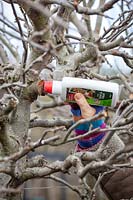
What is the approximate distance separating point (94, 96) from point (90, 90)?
2 centimetres

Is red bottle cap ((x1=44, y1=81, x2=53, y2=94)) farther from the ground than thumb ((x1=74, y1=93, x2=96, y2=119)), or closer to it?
farther from the ground

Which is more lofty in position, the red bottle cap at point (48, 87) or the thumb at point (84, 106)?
the red bottle cap at point (48, 87)

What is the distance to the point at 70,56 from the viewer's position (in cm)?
162

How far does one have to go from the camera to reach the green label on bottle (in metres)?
1.25

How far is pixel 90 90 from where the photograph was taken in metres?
1.25

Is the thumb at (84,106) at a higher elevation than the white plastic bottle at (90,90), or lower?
lower

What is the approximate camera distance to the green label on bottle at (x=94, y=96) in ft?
4.10

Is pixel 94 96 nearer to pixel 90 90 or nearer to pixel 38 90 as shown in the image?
pixel 90 90

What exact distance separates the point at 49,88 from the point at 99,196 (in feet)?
2.38

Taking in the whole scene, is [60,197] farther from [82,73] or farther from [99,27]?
[82,73]

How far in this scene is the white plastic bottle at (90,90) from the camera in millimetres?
1244

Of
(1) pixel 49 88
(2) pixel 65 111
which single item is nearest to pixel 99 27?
(2) pixel 65 111

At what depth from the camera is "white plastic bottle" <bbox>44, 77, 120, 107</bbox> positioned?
124cm

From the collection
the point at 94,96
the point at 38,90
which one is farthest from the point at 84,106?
the point at 38,90
